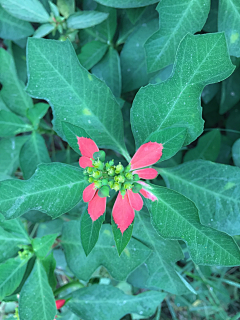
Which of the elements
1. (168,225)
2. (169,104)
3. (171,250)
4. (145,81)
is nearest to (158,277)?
(171,250)

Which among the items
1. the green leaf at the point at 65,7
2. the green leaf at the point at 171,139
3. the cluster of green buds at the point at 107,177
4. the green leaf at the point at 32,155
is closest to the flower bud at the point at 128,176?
the cluster of green buds at the point at 107,177

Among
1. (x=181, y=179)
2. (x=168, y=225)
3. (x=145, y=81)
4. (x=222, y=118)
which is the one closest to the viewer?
(x=168, y=225)

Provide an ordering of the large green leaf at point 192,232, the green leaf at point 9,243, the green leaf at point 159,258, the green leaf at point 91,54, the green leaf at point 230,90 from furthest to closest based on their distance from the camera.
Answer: the green leaf at point 230,90, the green leaf at point 91,54, the green leaf at point 9,243, the green leaf at point 159,258, the large green leaf at point 192,232

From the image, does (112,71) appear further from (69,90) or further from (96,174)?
(96,174)

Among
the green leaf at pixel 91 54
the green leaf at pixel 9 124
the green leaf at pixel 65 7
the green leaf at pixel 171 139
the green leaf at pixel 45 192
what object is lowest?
the green leaf at pixel 45 192

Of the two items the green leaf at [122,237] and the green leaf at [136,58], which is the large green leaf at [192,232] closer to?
the green leaf at [122,237]

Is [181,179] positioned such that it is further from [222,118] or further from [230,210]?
[222,118]
